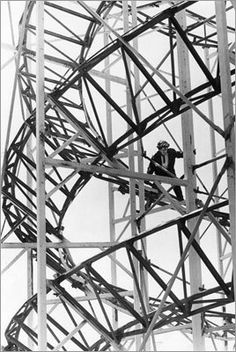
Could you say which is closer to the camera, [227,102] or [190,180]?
[227,102]

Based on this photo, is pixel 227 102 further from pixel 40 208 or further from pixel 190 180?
pixel 40 208

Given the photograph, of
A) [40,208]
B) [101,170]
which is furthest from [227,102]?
[40,208]

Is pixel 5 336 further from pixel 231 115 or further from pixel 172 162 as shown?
pixel 231 115

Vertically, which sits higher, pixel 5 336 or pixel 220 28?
pixel 220 28

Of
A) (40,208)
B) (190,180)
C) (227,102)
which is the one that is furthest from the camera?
(190,180)

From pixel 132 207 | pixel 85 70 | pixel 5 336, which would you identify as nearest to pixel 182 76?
pixel 85 70

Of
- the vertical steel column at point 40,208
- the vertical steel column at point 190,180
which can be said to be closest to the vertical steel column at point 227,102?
the vertical steel column at point 190,180

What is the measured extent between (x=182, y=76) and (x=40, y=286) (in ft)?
13.8

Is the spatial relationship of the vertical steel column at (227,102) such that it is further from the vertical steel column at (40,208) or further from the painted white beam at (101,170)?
the vertical steel column at (40,208)

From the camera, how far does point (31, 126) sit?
14484 millimetres

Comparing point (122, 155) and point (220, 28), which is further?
point (122, 155)

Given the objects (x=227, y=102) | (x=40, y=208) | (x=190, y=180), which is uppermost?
(x=227, y=102)

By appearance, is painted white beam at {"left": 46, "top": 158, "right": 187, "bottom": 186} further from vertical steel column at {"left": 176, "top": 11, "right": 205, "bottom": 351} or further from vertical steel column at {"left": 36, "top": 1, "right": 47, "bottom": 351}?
vertical steel column at {"left": 176, "top": 11, "right": 205, "bottom": 351}

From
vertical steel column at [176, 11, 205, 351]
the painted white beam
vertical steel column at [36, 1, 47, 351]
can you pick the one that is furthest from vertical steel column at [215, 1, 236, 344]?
vertical steel column at [36, 1, 47, 351]
